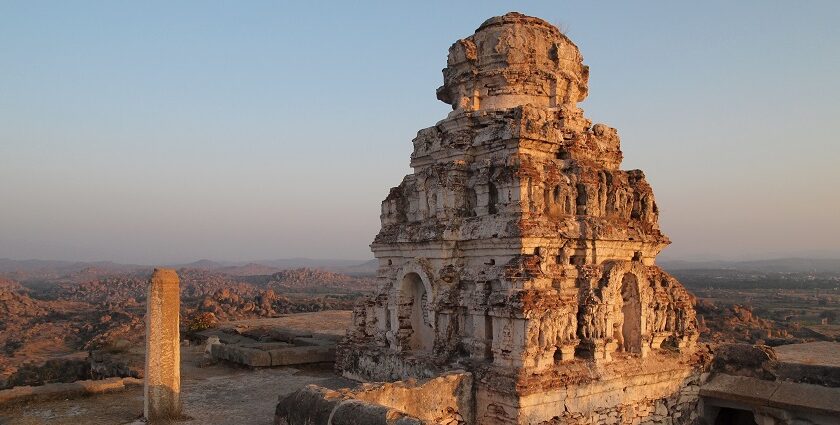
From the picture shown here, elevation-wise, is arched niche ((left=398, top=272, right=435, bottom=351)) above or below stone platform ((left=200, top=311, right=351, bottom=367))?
above

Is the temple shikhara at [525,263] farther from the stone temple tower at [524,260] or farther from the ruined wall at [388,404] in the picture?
the ruined wall at [388,404]

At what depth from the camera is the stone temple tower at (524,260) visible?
10125 mm

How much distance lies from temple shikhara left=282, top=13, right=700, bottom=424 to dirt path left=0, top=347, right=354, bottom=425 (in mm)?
1363

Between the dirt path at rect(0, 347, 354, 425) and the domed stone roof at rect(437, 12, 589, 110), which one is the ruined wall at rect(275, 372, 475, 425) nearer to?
the dirt path at rect(0, 347, 354, 425)

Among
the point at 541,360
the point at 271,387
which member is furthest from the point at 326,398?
the point at 271,387

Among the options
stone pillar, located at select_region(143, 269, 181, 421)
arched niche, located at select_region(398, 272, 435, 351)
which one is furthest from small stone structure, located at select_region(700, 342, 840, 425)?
A: stone pillar, located at select_region(143, 269, 181, 421)

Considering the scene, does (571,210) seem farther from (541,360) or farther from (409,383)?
(409,383)

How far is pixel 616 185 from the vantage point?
1223cm

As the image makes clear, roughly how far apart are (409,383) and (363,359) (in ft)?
12.1

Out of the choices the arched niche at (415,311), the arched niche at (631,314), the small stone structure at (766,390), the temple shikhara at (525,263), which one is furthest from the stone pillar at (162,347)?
the small stone structure at (766,390)

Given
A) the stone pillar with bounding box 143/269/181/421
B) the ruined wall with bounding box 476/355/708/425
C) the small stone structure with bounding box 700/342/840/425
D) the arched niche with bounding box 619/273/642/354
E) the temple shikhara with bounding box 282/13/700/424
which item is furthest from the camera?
the arched niche with bounding box 619/273/642/354

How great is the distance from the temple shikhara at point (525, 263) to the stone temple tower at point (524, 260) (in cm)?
3

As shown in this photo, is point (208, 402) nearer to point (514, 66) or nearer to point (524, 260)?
point (524, 260)

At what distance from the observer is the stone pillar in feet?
31.9
